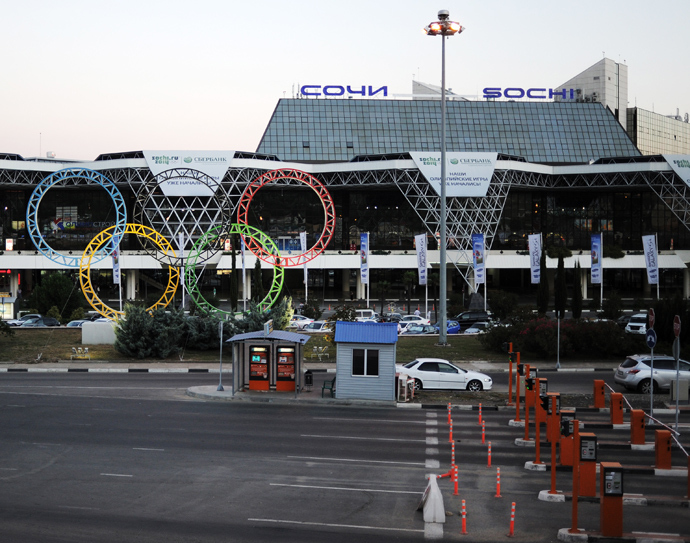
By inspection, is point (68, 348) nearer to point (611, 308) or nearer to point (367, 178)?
point (611, 308)

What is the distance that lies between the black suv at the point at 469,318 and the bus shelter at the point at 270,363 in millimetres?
30102

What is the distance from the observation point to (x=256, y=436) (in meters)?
22.3

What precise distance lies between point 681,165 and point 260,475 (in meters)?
82.6

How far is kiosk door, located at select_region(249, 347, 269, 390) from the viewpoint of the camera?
29.9m

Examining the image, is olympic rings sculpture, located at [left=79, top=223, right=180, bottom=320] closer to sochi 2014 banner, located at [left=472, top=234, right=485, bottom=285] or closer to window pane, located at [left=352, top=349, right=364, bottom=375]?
window pane, located at [left=352, top=349, right=364, bottom=375]

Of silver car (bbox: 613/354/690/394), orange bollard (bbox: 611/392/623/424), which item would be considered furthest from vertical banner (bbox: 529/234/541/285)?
orange bollard (bbox: 611/392/623/424)

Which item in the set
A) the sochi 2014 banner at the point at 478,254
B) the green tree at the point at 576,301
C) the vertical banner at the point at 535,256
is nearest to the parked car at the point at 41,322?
the sochi 2014 banner at the point at 478,254

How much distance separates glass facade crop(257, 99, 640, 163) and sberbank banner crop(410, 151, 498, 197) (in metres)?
16.0

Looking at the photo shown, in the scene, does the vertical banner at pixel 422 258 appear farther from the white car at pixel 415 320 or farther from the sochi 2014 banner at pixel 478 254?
the white car at pixel 415 320

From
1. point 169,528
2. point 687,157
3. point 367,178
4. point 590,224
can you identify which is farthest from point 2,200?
point 169,528

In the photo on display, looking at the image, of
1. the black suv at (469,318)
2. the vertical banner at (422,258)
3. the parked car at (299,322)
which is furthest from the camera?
the vertical banner at (422,258)

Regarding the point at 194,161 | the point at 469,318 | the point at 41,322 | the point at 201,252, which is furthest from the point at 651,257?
the point at 41,322

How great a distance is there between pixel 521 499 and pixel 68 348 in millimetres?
33138

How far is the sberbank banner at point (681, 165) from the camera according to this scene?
290 ft
